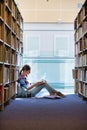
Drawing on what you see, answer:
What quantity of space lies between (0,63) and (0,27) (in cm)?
61

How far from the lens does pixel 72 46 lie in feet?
31.0

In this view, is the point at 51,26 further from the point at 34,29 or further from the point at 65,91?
the point at 65,91

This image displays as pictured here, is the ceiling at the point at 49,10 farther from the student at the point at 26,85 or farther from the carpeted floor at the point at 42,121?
the carpeted floor at the point at 42,121

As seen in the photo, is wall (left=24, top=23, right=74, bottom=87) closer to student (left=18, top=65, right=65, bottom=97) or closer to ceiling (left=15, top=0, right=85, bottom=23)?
ceiling (left=15, top=0, right=85, bottom=23)

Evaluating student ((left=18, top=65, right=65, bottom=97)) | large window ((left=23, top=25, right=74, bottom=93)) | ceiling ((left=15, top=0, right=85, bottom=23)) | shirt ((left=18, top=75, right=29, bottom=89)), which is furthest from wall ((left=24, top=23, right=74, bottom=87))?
shirt ((left=18, top=75, right=29, bottom=89))

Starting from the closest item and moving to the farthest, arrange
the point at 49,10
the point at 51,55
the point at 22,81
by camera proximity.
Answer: the point at 22,81, the point at 49,10, the point at 51,55

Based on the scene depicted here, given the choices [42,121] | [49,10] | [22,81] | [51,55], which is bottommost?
[42,121]

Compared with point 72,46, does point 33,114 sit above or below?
below

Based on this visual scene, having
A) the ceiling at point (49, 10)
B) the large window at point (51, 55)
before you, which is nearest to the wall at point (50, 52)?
the large window at point (51, 55)

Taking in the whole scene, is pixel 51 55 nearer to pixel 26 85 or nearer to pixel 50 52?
pixel 50 52

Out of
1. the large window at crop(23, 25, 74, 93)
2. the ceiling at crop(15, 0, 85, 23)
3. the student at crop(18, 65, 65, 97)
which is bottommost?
the student at crop(18, 65, 65, 97)

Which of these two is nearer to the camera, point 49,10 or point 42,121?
point 42,121

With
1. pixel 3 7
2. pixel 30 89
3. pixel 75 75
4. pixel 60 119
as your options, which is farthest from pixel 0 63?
pixel 75 75

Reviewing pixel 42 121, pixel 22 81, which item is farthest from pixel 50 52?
pixel 42 121
